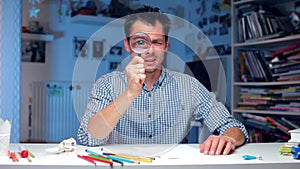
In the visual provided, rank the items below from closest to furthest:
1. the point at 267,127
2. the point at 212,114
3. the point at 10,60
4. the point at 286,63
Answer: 1. the point at 212,114
2. the point at 10,60
3. the point at 286,63
4. the point at 267,127

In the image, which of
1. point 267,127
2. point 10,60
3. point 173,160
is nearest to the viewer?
point 173,160

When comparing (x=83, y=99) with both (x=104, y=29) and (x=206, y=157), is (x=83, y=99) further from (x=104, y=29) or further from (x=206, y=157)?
(x=206, y=157)

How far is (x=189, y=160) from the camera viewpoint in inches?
29.9

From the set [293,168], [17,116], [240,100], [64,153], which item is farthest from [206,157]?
[240,100]

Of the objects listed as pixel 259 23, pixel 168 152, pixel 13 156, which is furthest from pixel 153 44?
pixel 259 23

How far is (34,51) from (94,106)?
2.31 m

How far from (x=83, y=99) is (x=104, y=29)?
0.19m

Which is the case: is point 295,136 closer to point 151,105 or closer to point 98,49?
point 151,105

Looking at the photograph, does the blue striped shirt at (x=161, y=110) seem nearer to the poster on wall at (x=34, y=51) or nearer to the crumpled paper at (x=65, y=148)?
the crumpled paper at (x=65, y=148)

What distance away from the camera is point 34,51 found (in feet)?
10.5

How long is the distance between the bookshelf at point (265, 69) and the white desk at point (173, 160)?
145 centimetres

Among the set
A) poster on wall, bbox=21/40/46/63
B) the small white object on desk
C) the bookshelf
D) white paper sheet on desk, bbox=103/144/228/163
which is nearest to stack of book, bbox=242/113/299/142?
the bookshelf

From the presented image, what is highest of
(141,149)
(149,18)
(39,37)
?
(39,37)

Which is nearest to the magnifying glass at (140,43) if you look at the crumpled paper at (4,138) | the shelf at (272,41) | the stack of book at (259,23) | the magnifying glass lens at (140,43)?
the magnifying glass lens at (140,43)
